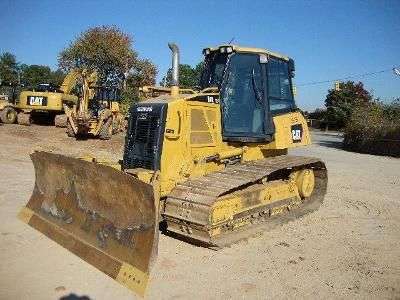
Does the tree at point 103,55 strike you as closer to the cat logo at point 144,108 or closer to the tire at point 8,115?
the tire at point 8,115

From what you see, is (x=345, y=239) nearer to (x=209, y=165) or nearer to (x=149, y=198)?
(x=209, y=165)

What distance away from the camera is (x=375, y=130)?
81.8 ft

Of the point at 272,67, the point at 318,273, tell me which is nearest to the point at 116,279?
the point at 318,273

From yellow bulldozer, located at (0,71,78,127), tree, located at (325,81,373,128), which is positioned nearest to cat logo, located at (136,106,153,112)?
yellow bulldozer, located at (0,71,78,127)

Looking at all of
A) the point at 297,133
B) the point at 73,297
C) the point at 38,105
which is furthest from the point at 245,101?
the point at 38,105

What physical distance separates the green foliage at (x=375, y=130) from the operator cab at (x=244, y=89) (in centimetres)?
1848

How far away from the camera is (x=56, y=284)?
15.9 feet

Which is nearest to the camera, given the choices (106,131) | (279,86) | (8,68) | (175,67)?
(175,67)

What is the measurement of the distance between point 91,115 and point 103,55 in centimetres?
1951

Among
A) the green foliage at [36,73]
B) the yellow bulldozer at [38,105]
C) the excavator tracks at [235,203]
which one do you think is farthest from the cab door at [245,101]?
the green foliage at [36,73]

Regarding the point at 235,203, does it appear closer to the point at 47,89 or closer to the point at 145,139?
the point at 145,139

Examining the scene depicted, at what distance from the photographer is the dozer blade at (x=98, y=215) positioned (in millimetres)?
5020

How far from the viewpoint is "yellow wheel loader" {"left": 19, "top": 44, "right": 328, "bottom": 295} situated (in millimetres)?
5398

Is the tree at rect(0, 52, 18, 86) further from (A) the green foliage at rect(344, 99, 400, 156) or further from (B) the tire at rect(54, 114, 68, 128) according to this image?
(A) the green foliage at rect(344, 99, 400, 156)
